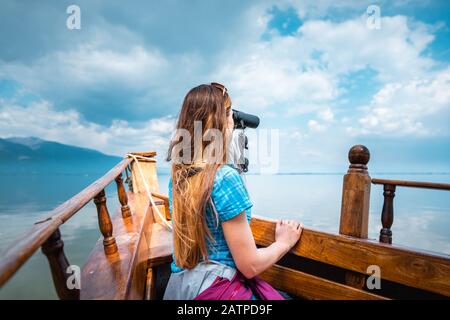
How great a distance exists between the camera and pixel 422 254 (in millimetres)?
1396

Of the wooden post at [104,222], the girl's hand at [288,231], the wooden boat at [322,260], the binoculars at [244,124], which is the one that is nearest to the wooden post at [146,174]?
the wooden boat at [322,260]

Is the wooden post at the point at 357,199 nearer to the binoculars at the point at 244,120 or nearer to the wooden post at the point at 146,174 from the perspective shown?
the binoculars at the point at 244,120

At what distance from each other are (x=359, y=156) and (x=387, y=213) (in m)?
0.80

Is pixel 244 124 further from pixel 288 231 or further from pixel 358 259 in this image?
pixel 358 259

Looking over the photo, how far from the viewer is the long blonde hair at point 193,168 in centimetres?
108

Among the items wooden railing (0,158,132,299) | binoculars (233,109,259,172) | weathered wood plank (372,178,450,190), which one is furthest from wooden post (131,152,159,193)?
weathered wood plank (372,178,450,190)

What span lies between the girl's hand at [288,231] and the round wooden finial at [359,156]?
625 millimetres

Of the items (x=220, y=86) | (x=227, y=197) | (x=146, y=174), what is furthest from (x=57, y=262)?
(x=146, y=174)

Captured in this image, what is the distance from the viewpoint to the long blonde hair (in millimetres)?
1080

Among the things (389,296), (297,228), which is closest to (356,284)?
(389,296)

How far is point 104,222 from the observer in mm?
1521

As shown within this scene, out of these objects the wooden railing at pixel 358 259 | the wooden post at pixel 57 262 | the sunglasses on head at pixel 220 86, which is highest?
the sunglasses on head at pixel 220 86

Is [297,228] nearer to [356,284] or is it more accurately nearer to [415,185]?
[356,284]

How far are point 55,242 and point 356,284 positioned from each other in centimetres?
182
